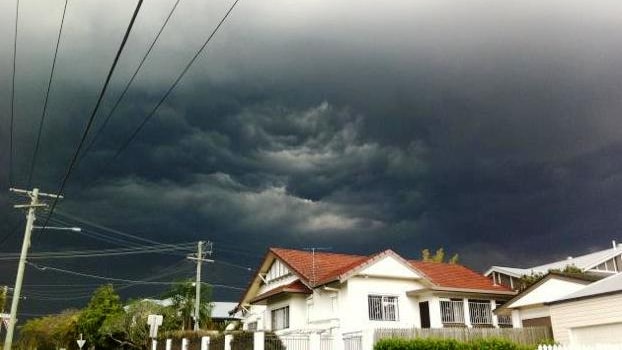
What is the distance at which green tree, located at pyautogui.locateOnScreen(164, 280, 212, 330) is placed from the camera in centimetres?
4700

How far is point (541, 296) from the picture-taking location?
95.1ft

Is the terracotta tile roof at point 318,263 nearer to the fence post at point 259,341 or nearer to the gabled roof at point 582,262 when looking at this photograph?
the fence post at point 259,341

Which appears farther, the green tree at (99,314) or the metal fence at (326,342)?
the green tree at (99,314)

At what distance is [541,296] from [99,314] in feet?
133

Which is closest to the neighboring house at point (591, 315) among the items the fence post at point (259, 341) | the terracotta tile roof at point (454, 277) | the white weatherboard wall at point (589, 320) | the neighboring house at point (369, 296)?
the white weatherboard wall at point (589, 320)

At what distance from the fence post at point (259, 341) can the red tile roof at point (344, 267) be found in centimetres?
605

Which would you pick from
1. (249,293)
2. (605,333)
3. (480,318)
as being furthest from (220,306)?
(605,333)

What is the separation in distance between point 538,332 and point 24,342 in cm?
5964

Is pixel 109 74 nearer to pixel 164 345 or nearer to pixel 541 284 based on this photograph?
pixel 541 284

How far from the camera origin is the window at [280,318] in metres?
35.5

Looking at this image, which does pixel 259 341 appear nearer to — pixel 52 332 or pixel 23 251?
pixel 23 251

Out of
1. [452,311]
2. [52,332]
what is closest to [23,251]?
[452,311]

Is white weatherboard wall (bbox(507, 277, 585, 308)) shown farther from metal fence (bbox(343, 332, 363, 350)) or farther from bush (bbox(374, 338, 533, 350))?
metal fence (bbox(343, 332, 363, 350))

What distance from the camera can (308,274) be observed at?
34.6 meters
